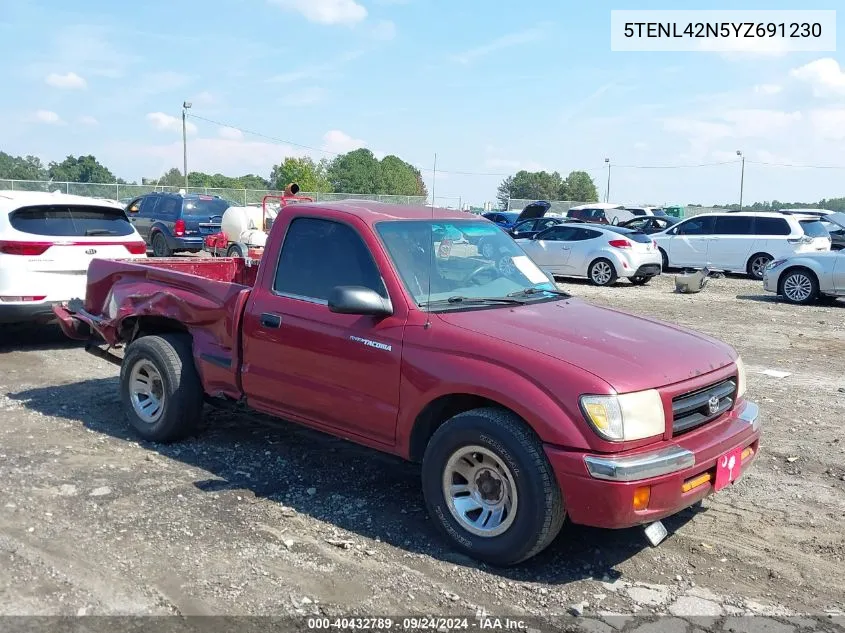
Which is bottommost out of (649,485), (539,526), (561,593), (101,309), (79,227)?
(561,593)

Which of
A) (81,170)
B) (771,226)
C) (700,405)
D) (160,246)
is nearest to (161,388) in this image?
(700,405)

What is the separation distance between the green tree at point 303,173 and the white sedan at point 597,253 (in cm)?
4668

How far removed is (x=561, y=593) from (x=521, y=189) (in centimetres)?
8872

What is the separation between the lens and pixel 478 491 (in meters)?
4.20

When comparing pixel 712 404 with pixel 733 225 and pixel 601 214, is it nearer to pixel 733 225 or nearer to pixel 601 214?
pixel 733 225

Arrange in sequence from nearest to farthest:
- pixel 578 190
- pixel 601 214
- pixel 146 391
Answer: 1. pixel 146 391
2. pixel 601 214
3. pixel 578 190

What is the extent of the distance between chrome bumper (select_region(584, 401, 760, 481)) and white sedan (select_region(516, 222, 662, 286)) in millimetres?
14230

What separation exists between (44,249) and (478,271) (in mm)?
5790

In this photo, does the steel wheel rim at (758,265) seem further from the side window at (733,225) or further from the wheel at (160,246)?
the wheel at (160,246)

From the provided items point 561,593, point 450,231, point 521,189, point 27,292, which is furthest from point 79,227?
point 521,189

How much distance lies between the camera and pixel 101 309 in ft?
22.1

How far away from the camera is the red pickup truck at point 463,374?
3.79 meters

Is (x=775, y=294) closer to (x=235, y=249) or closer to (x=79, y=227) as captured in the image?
(x=235, y=249)

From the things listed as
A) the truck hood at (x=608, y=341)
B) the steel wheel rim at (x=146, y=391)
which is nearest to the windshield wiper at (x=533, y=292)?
the truck hood at (x=608, y=341)
